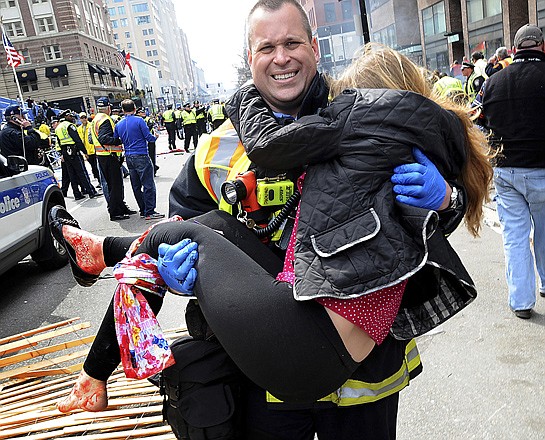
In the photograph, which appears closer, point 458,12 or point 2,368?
point 2,368

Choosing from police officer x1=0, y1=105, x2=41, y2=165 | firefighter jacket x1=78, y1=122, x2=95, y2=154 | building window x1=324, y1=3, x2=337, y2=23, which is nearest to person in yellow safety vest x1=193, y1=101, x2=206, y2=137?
firefighter jacket x1=78, y1=122, x2=95, y2=154

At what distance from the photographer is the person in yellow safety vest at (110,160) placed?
9.41 m

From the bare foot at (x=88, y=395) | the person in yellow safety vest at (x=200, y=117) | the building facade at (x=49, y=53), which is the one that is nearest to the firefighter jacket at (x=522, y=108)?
the bare foot at (x=88, y=395)

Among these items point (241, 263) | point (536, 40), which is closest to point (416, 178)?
point (241, 263)

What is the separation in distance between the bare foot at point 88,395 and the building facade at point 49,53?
204ft

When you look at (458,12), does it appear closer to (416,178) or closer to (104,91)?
(416,178)

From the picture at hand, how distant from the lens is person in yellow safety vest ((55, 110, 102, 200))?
12.4 metres

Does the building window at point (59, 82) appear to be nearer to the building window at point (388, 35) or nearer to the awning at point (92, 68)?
the awning at point (92, 68)

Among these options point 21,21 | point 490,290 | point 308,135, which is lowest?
point 490,290

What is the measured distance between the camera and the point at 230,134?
1.81m

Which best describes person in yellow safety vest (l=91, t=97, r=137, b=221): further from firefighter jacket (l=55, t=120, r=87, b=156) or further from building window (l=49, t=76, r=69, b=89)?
building window (l=49, t=76, r=69, b=89)

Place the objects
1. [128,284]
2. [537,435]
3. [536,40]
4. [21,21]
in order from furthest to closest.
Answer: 1. [21,21]
2. [536,40]
3. [537,435]
4. [128,284]

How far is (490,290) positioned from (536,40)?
2.06 m

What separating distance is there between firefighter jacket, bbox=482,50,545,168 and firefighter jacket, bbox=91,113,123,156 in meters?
7.07
